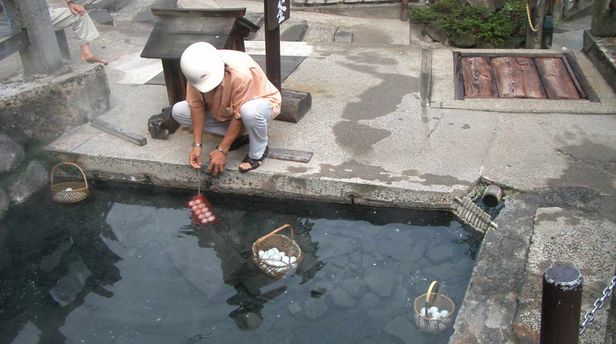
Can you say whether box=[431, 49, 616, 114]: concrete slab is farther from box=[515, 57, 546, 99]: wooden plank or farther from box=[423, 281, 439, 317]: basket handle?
box=[423, 281, 439, 317]: basket handle

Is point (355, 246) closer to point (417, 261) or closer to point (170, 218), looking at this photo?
point (417, 261)

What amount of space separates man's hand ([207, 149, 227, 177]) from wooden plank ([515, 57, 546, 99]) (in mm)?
3762

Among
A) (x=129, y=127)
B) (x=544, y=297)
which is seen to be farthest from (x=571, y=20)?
(x=544, y=297)

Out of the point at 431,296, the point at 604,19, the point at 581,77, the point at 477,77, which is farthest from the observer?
the point at 604,19

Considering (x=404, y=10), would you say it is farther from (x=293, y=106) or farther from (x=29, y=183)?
(x=29, y=183)

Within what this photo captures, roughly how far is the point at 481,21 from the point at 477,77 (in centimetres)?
324

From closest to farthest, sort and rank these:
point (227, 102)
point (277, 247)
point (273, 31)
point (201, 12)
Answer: point (277, 247) < point (227, 102) < point (201, 12) < point (273, 31)

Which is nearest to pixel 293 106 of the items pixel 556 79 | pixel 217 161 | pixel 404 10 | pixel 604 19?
pixel 217 161

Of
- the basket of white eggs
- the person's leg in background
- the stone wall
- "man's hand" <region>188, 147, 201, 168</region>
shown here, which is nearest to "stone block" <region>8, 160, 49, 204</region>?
the stone wall

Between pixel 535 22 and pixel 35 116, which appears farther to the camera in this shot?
pixel 535 22

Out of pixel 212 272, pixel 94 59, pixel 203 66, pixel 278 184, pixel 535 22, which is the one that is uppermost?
pixel 203 66

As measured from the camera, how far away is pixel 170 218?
5.39 metres

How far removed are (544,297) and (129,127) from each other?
4970mm

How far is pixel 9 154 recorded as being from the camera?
570 centimetres
